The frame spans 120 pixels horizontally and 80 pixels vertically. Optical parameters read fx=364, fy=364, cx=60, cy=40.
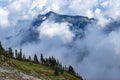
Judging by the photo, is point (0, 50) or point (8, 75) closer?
point (8, 75)

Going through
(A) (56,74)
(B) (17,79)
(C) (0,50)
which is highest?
(C) (0,50)

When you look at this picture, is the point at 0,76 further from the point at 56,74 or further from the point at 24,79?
the point at 56,74

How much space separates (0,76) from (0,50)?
12289cm

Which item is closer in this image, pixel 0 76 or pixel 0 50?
pixel 0 76

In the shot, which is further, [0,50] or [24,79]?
[0,50]

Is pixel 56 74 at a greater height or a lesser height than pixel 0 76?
greater

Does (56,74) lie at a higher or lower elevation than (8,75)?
higher

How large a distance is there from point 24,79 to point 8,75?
2.94 m

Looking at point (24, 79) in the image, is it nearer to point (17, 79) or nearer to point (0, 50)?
point (17, 79)

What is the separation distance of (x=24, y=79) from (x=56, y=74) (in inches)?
4474

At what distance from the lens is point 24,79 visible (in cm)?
6175

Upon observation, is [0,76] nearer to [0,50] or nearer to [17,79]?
[17,79]

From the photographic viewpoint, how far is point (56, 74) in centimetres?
17488

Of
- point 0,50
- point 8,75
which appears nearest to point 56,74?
point 0,50
